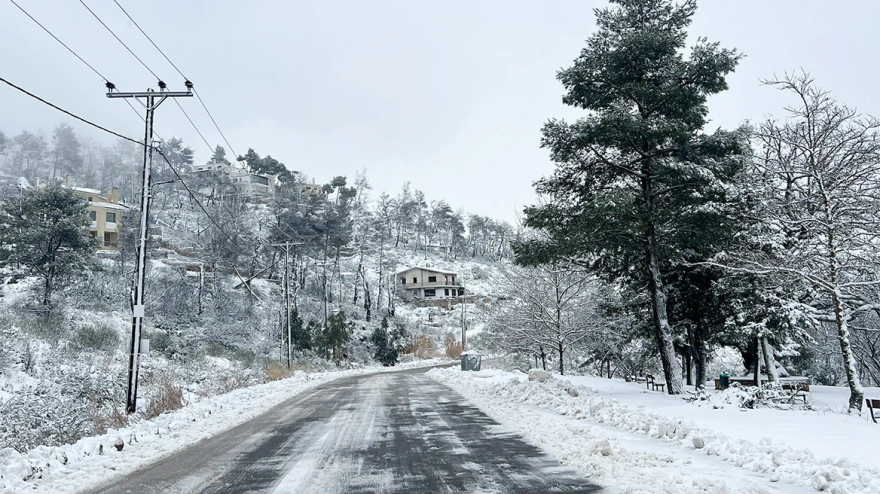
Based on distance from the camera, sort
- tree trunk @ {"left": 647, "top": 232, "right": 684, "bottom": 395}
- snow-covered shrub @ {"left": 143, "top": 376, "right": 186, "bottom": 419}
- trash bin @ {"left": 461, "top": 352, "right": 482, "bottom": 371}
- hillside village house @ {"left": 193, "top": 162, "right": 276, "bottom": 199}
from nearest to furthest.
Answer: snow-covered shrub @ {"left": 143, "top": 376, "right": 186, "bottom": 419} < tree trunk @ {"left": 647, "top": 232, "right": 684, "bottom": 395} < trash bin @ {"left": 461, "top": 352, "right": 482, "bottom": 371} < hillside village house @ {"left": 193, "top": 162, "right": 276, "bottom": 199}

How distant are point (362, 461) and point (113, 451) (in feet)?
15.0

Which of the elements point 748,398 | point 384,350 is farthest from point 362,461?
point 384,350

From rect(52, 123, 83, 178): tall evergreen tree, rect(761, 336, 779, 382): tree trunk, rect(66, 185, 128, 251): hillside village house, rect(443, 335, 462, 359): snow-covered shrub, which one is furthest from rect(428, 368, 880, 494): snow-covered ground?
rect(52, 123, 83, 178): tall evergreen tree

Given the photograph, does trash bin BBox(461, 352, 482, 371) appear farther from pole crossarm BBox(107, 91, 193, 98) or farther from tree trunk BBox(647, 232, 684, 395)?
pole crossarm BBox(107, 91, 193, 98)

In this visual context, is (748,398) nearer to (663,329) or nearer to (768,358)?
(663,329)

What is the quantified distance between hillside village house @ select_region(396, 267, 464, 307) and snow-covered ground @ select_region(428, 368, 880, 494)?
63.9 m

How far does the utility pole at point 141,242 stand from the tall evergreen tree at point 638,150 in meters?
11.1

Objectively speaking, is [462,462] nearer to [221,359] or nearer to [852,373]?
[852,373]

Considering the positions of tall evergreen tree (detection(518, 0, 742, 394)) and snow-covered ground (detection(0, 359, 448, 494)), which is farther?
tall evergreen tree (detection(518, 0, 742, 394))

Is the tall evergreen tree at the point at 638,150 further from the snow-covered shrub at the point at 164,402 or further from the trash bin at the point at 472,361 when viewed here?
the trash bin at the point at 472,361

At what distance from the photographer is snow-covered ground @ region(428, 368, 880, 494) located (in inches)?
252

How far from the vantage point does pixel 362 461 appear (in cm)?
826

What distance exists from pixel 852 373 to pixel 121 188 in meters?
117

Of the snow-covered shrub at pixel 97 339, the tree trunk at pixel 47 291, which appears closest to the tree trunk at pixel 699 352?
the snow-covered shrub at pixel 97 339
